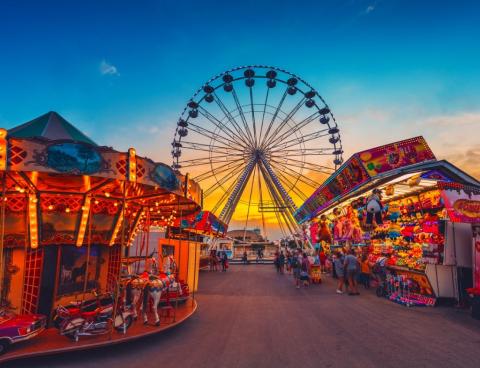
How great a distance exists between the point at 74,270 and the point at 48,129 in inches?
142

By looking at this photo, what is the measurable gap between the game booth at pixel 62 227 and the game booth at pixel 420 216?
19.6ft

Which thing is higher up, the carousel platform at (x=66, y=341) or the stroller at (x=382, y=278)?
the stroller at (x=382, y=278)

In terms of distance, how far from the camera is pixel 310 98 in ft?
75.1

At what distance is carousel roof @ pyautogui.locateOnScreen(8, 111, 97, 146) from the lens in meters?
6.78

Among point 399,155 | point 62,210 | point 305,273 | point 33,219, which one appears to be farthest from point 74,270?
point 399,155

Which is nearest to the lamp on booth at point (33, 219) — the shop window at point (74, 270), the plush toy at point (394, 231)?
the shop window at point (74, 270)

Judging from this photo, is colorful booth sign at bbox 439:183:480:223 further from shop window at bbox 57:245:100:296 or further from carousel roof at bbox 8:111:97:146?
shop window at bbox 57:245:100:296

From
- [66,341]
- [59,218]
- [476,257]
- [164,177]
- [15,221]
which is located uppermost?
[164,177]

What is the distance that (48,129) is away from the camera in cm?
705

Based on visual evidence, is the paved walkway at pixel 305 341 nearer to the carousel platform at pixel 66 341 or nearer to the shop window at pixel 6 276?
the carousel platform at pixel 66 341

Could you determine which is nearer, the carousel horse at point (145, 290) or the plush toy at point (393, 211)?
the carousel horse at point (145, 290)

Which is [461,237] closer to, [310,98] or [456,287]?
[456,287]

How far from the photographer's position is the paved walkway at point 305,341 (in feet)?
16.1

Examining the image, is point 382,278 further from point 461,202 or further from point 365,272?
point 461,202
